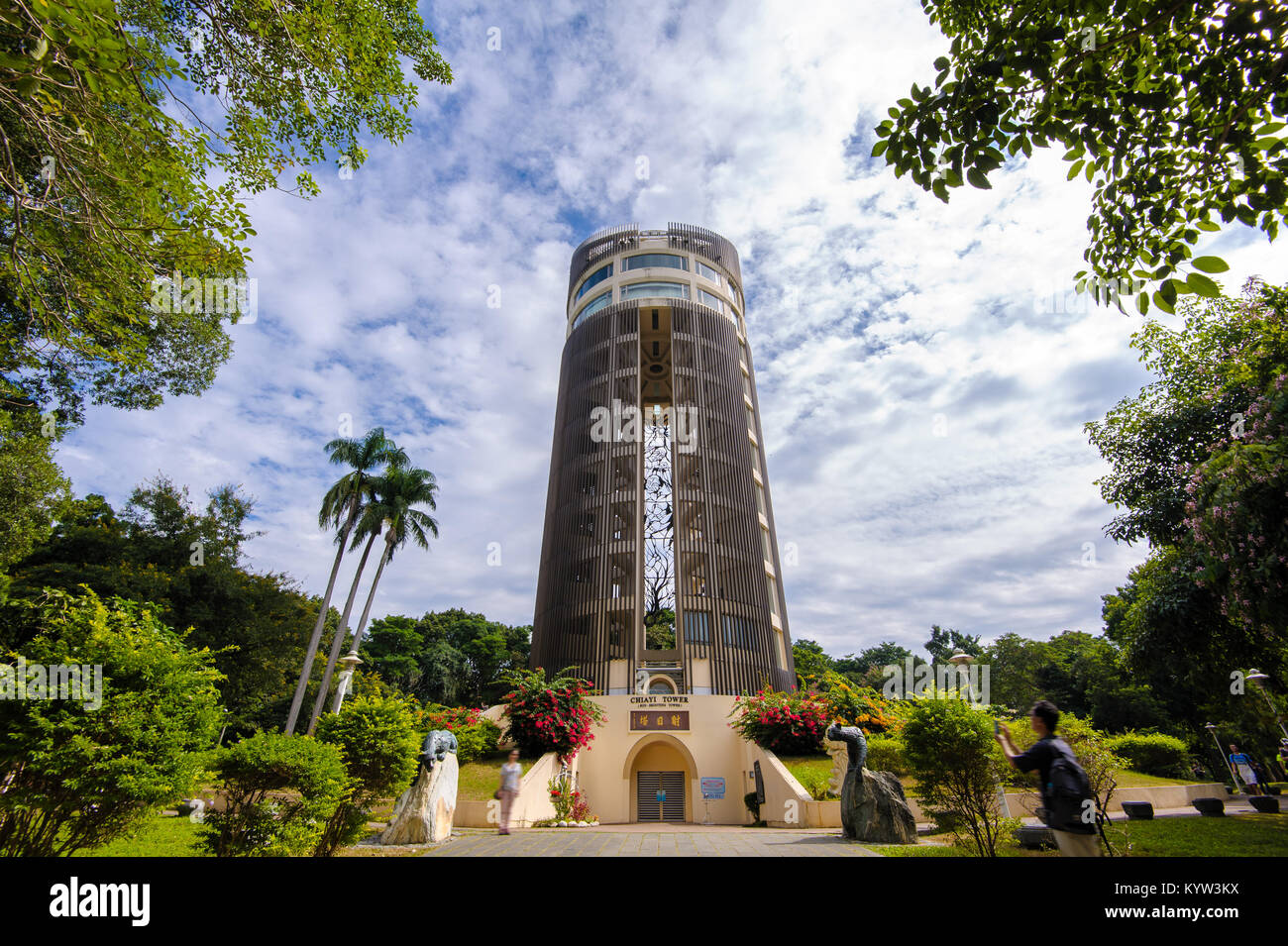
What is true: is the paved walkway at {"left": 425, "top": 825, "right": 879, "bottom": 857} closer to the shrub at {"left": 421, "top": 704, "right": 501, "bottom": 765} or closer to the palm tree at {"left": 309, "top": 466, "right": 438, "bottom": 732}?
the shrub at {"left": 421, "top": 704, "right": 501, "bottom": 765}

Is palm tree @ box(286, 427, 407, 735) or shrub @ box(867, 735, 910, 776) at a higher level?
palm tree @ box(286, 427, 407, 735)

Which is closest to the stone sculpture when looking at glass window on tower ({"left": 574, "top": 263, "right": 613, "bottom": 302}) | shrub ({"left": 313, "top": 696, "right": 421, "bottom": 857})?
→ shrub ({"left": 313, "top": 696, "right": 421, "bottom": 857})

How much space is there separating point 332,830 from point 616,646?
16.7 m

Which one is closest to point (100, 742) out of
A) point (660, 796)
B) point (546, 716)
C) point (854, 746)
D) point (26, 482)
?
point (854, 746)

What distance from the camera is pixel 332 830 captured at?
26.7ft

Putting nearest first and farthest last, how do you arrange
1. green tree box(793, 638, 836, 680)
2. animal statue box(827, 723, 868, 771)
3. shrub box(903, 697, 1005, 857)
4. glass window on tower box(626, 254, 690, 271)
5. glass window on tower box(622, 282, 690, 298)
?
shrub box(903, 697, 1005, 857), animal statue box(827, 723, 868, 771), glass window on tower box(622, 282, 690, 298), glass window on tower box(626, 254, 690, 271), green tree box(793, 638, 836, 680)

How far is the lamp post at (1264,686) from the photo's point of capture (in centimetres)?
1225

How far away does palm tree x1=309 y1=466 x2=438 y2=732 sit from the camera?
25.8 metres

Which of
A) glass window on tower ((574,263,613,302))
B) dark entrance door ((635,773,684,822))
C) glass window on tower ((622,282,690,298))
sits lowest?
dark entrance door ((635,773,684,822))

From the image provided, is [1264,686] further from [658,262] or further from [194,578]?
[194,578]

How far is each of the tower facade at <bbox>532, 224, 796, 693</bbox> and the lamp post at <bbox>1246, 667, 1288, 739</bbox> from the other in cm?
1471

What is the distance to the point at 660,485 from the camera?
29.3m

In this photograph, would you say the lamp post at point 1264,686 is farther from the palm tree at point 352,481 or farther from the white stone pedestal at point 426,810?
the palm tree at point 352,481
